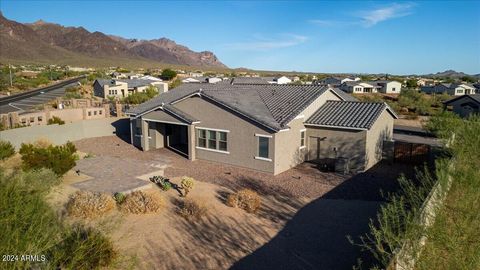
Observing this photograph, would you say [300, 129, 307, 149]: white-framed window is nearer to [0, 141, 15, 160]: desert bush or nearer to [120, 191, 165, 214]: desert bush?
[120, 191, 165, 214]: desert bush

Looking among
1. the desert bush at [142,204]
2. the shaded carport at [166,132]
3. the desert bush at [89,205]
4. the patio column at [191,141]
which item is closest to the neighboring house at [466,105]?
the shaded carport at [166,132]

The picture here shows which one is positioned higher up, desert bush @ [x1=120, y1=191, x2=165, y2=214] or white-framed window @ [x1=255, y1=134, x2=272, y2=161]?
white-framed window @ [x1=255, y1=134, x2=272, y2=161]

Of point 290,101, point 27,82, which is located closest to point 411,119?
point 290,101

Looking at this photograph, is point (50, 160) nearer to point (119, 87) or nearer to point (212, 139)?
point (212, 139)

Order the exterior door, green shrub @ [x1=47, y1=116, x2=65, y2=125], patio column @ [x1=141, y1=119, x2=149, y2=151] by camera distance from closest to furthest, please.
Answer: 1. the exterior door
2. patio column @ [x1=141, y1=119, x2=149, y2=151]
3. green shrub @ [x1=47, y1=116, x2=65, y2=125]

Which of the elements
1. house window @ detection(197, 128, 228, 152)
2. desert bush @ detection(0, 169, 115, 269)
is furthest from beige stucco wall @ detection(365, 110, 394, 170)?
desert bush @ detection(0, 169, 115, 269)

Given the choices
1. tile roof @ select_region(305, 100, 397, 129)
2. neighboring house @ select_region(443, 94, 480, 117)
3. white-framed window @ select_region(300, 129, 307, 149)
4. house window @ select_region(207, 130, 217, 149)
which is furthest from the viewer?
neighboring house @ select_region(443, 94, 480, 117)
